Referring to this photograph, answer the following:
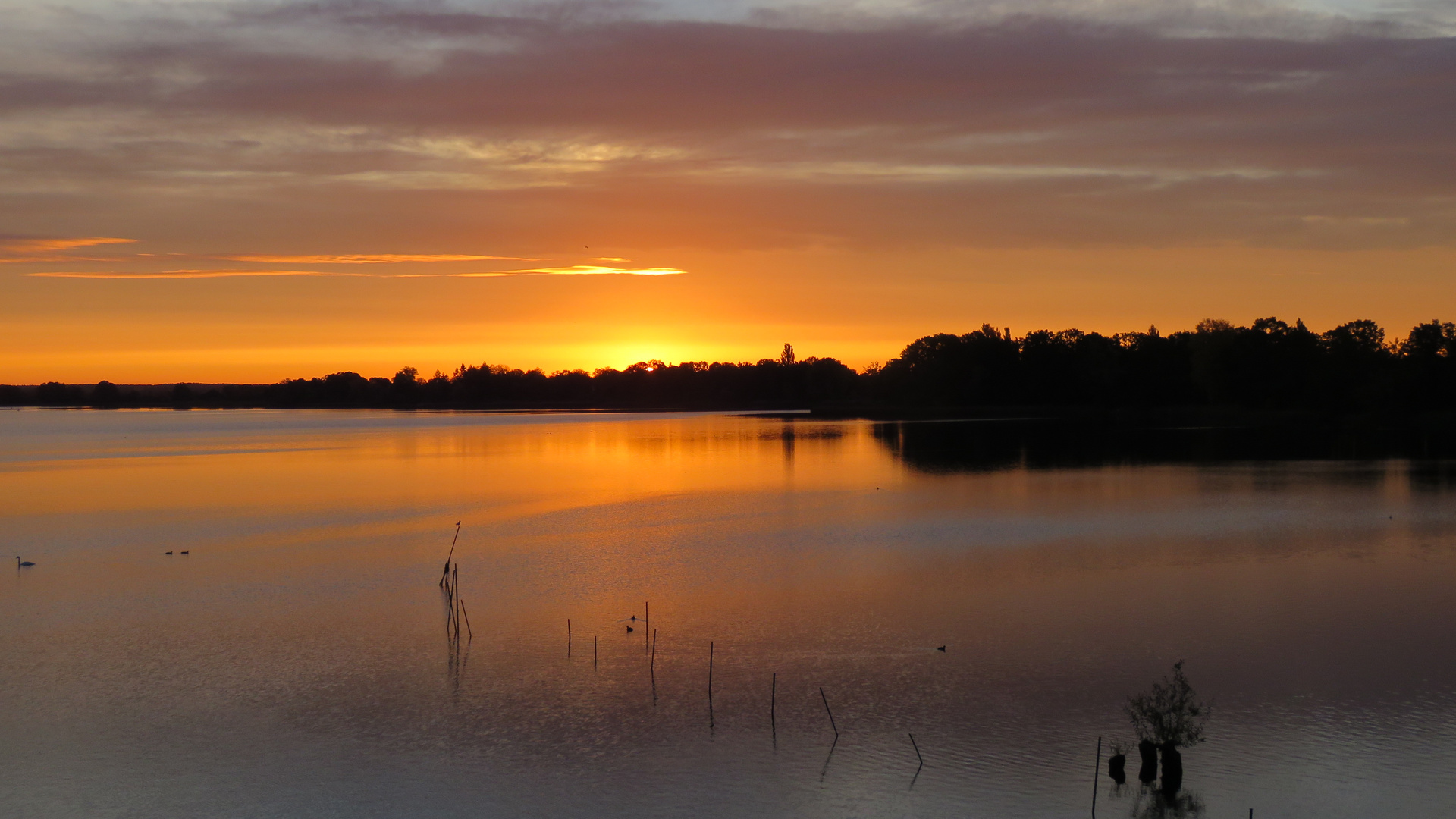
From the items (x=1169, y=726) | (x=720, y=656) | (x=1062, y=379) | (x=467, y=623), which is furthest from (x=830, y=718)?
(x=1062, y=379)

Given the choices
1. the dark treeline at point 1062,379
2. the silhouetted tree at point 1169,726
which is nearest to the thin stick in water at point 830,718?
the silhouetted tree at point 1169,726

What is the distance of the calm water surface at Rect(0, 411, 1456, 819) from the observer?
880 centimetres

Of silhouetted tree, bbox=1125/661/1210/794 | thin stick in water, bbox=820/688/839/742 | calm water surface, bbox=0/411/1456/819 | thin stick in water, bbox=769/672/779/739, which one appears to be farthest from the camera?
thin stick in water, bbox=769/672/779/739

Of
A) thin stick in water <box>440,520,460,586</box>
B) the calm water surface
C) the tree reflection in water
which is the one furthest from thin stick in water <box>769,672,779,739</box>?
thin stick in water <box>440,520,460,586</box>

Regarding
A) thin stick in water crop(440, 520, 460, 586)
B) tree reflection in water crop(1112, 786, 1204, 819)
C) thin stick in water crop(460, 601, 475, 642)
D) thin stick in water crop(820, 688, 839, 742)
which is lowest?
tree reflection in water crop(1112, 786, 1204, 819)

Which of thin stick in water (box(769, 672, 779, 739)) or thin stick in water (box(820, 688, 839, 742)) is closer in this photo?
thin stick in water (box(820, 688, 839, 742))

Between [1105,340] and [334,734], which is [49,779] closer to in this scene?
[334,734]

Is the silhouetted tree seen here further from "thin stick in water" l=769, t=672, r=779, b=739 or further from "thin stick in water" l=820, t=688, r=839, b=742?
"thin stick in water" l=769, t=672, r=779, b=739

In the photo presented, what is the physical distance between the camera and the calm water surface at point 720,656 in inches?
347

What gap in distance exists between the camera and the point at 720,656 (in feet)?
41.1

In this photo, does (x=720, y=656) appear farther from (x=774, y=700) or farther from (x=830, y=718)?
(x=830, y=718)

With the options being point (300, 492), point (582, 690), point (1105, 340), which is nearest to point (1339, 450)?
point (300, 492)

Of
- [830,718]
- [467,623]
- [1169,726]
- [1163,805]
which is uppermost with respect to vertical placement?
[1169,726]

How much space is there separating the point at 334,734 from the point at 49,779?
7.02ft
